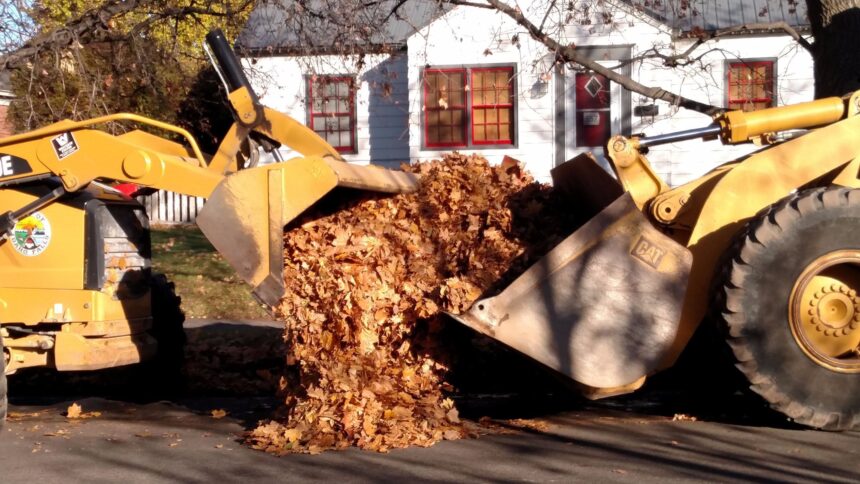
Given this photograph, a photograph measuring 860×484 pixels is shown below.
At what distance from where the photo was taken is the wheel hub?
6.89 m

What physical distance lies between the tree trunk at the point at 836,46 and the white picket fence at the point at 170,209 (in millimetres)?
15751

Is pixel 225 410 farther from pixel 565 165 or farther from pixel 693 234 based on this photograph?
pixel 693 234

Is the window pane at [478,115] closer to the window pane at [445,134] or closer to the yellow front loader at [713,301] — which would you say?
the window pane at [445,134]

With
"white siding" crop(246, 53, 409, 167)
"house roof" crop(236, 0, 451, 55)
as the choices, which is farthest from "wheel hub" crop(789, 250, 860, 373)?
"white siding" crop(246, 53, 409, 167)

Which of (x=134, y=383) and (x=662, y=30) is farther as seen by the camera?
(x=662, y=30)

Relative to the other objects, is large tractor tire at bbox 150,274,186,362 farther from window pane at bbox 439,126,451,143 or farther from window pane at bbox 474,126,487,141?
window pane at bbox 474,126,487,141

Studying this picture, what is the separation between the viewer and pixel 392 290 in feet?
24.2

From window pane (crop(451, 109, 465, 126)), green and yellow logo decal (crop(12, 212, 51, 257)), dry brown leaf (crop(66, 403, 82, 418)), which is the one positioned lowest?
dry brown leaf (crop(66, 403, 82, 418))

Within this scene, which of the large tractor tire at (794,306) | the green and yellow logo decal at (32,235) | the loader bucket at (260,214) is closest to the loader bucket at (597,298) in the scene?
the large tractor tire at (794,306)

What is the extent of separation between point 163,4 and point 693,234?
8.43 m

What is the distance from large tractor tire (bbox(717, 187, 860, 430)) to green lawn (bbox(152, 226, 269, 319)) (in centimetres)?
761

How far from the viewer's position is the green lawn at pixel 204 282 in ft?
46.8

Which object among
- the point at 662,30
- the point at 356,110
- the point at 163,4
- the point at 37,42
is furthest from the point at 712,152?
the point at 37,42

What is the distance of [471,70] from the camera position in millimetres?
20672
